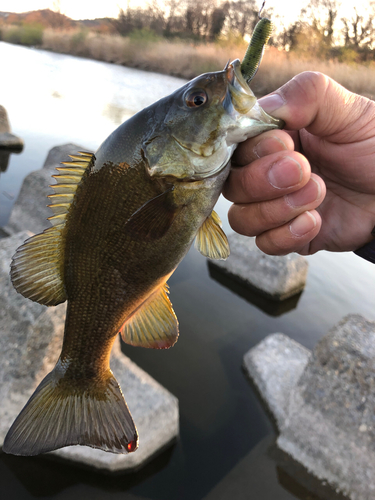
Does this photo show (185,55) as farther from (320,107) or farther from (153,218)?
(153,218)

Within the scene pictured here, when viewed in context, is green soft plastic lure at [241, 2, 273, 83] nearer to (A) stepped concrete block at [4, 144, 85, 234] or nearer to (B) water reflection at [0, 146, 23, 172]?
(A) stepped concrete block at [4, 144, 85, 234]

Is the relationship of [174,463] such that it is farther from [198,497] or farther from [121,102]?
[121,102]

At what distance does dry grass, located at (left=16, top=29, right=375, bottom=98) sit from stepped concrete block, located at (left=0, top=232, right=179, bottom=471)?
718 centimetres

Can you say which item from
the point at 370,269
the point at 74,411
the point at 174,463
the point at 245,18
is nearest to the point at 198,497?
the point at 174,463

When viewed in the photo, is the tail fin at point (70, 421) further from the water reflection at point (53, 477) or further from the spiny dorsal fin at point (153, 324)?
the water reflection at point (53, 477)

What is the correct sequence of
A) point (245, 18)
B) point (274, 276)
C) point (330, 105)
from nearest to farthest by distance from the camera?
point (330, 105)
point (274, 276)
point (245, 18)

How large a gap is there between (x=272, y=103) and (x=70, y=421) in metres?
1.68

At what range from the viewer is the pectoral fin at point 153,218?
4.12 feet

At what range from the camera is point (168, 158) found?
49.9 inches

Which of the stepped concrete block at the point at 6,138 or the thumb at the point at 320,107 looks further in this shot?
the stepped concrete block at the point at 6,138

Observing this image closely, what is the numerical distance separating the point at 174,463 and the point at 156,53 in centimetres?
2062

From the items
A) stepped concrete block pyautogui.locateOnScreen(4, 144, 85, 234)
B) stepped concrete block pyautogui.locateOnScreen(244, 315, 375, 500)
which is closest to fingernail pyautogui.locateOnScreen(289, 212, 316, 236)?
stepped concrete block pyautogui.locateOnScreen(244, 315, 375, 500)

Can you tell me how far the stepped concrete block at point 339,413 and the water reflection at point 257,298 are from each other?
2.20 metres

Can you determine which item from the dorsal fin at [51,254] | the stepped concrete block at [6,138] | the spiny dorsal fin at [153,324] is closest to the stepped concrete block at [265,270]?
the spiny dorsal fin at [153,324]
